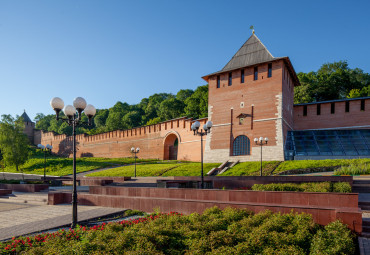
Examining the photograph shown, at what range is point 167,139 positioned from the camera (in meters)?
37.5

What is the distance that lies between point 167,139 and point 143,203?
28.2 metres

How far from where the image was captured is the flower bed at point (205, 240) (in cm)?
436

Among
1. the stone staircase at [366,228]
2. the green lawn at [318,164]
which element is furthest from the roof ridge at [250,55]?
the stone staircase at [366,228]

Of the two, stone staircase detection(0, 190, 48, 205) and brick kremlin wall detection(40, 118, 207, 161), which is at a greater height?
brick kremlin wall detection(40, 118, 207, 161)

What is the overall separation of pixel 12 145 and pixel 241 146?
34515 millimetres

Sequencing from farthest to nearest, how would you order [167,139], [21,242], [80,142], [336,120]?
[80,142], [167,139], [336,120], [21,242]

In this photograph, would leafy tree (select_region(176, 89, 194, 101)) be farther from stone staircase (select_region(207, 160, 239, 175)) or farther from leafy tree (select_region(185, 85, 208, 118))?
stone staircase (select_region(207, 160, 239, 175))

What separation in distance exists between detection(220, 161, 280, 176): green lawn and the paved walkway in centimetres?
1291

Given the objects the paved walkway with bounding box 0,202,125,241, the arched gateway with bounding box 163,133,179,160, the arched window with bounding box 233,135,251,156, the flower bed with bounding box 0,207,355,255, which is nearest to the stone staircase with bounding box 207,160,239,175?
the arched window with bounding box 233,135,251,156

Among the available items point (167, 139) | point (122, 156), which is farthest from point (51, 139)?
point (167, 139)

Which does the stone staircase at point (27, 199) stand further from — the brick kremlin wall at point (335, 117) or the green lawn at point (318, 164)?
the brick kremlin wall at point (335, 117)

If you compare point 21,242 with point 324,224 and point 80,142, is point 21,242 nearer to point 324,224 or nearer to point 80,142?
point 324,224

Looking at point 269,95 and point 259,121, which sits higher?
point 269,95

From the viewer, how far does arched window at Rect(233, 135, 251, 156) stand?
84.1ft
